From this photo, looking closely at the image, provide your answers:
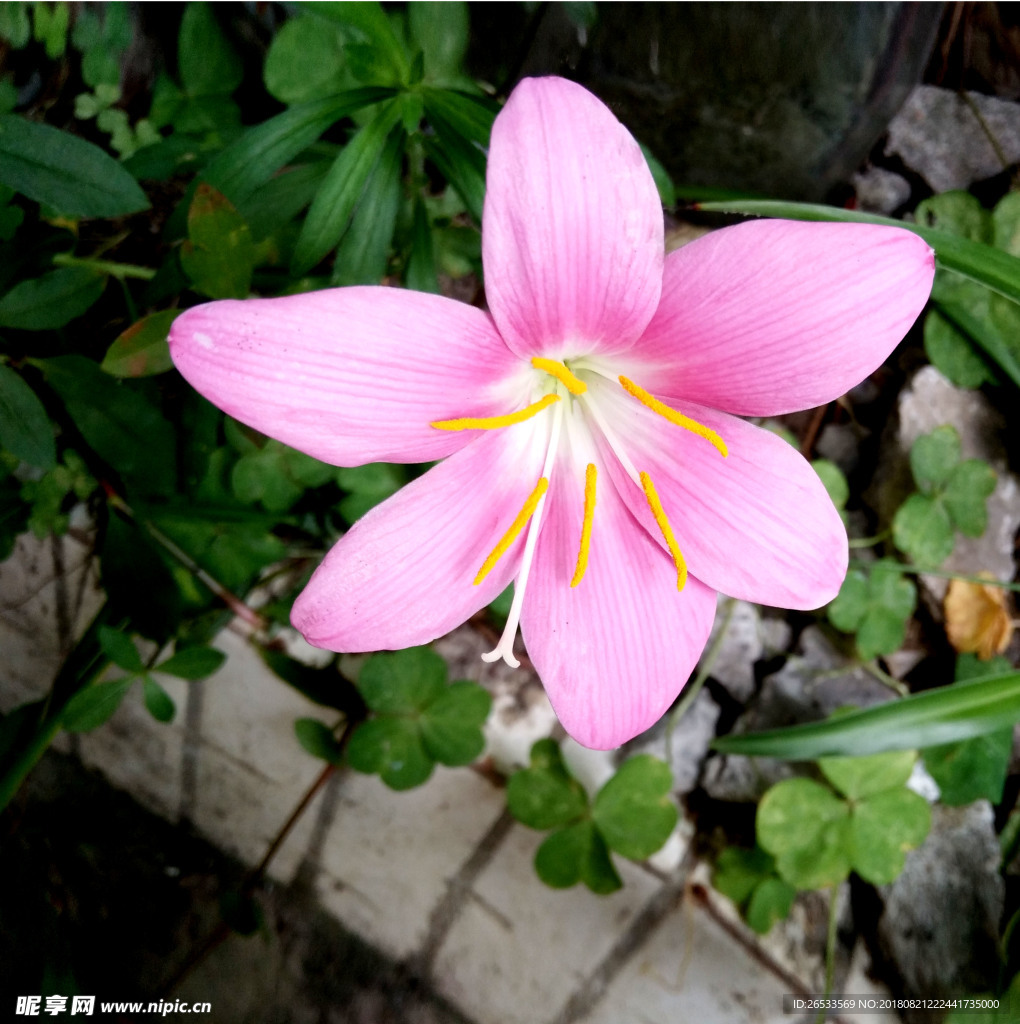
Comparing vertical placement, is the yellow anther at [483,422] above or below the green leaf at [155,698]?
above

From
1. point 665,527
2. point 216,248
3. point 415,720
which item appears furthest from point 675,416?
point 415,720

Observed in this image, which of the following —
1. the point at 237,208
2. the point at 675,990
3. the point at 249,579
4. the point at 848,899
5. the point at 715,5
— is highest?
the point at 715,5

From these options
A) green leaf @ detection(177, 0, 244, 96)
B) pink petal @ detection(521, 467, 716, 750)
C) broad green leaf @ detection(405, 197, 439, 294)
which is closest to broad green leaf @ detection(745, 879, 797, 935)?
pink petal @ detection(521, 467, 716, 750)

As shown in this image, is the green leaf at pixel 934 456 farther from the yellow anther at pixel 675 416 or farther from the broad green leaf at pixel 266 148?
the broad green leaf at pixel 266 148

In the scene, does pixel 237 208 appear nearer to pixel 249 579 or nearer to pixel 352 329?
pixel 352 329

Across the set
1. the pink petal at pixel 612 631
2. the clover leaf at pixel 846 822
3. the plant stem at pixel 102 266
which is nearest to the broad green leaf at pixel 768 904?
the clover leaf at pixel 846 822

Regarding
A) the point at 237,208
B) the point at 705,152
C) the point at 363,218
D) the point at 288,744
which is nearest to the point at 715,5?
the point at 705,152

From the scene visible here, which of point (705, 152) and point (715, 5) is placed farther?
point (705, 152)
